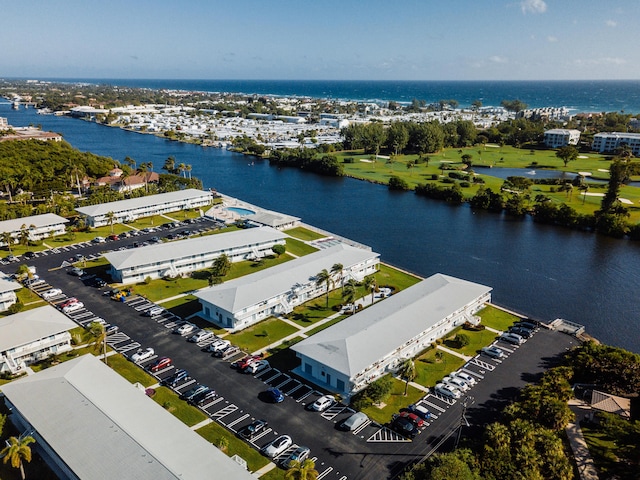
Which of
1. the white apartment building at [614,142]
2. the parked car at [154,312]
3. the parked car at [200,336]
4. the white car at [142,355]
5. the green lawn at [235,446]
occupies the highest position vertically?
the white apartment building at [614,142]

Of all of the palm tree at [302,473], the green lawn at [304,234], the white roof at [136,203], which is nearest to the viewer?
the palm tree at [302,473]

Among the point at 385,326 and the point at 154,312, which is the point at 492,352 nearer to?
the point at 385,326

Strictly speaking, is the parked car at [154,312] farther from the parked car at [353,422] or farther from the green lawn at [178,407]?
the parked car at [353,422]

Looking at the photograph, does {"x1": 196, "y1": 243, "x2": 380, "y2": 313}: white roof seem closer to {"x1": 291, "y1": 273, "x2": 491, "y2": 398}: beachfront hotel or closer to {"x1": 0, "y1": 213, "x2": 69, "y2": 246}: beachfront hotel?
{"x1": 291, "y1": 273, "x2": 491, "y2": 398}: beachfront hotel

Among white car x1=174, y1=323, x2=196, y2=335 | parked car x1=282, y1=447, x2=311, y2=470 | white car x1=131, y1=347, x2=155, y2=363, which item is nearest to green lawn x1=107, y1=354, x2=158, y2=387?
white car x1=131, y1=347, x2=155, y2=363

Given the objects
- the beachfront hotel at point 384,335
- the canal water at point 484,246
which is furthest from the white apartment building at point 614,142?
the beachfront hotel at point 384,335

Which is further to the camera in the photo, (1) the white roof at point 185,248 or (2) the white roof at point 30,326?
(1) the white roof at point 185,248
